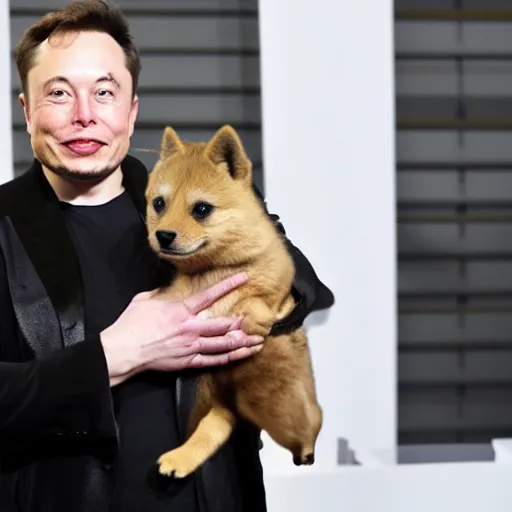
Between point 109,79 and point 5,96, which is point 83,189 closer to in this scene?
point 109,79

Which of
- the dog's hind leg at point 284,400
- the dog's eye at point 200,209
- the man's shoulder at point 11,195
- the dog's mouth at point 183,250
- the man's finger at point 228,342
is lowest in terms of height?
the dog's hind leg at point 284,400

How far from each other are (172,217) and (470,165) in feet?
3.88

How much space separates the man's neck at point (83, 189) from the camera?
1057mm

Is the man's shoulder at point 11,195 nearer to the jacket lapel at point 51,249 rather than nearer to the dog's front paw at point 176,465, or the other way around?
the jacket lapel at point 51,249

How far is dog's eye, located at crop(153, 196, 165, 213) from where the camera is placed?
98 cm

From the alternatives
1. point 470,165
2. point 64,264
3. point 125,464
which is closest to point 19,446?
point 125,464

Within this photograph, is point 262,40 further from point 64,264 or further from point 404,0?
point 64,264

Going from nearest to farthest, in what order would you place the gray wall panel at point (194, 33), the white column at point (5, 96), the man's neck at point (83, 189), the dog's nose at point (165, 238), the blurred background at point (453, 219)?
the dog's nose at point (165, 238) → the man's neck at point (83, 189) → the white column at point (5, 96) → the gray wall panel at point (194, 33) → the blurred background at point (453, 219)

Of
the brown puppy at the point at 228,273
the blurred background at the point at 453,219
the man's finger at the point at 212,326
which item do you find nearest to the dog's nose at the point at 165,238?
the brown puppy at the point at 228,273

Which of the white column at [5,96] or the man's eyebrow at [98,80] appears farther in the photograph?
the white column at [5,96]

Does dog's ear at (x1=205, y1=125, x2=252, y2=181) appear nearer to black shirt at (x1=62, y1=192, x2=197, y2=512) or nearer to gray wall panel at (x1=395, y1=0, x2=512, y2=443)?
black shirt at (x1=62, y1=192, x2=197, y2=512)

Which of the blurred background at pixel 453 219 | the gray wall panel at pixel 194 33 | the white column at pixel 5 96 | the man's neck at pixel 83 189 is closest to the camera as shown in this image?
the man's neck at pixel 83 189

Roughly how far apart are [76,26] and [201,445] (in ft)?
1.80

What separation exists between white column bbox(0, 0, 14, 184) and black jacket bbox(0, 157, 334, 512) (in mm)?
635
